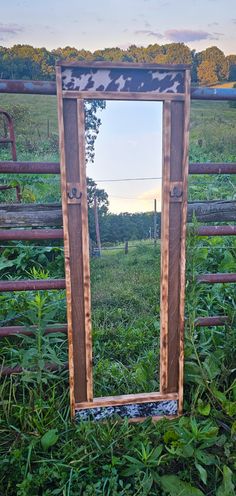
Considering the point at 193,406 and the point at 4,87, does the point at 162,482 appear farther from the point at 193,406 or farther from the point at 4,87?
the point at 4,87

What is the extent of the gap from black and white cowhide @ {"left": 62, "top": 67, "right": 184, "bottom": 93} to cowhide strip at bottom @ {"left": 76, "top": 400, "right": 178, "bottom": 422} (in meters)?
1.71

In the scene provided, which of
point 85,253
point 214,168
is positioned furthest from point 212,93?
point 85,253

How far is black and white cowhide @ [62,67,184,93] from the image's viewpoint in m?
1.59

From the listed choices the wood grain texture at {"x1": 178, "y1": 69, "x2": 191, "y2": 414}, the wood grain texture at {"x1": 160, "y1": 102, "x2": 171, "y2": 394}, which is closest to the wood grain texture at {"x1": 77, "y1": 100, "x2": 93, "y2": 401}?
the wood grain texture at {"x1": 160, "y1": 102, "x2": 171, "y2": 394}

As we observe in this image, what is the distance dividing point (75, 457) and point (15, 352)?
65 centimetres

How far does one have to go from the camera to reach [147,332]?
A: 2.29 m

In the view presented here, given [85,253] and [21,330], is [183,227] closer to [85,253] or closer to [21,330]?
[85,253]

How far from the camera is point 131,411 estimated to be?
6.51 feet

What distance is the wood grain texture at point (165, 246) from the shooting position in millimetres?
1704

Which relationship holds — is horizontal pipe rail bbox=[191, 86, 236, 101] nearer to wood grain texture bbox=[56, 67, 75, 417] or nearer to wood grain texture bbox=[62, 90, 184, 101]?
wood grain texture bbox=[62, 90, 184, 101]

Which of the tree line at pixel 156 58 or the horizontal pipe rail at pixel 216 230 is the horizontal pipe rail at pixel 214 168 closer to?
the horizontal pipe rail at pixel 216 230

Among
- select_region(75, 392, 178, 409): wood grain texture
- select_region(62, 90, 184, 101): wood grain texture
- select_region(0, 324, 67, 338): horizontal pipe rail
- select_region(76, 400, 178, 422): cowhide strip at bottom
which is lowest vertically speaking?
select_region(76, 400, 178, 422): cowhide strip at bottom

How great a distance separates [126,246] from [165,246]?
26cm

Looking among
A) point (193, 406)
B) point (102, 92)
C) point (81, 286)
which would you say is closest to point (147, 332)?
point (193, 406)
